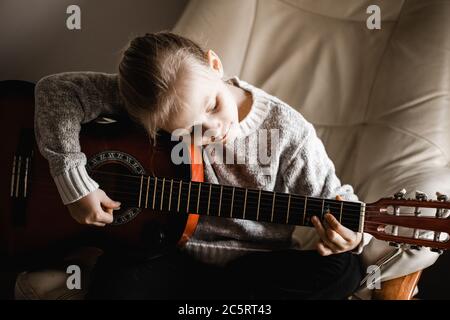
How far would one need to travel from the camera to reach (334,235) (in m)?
0.87

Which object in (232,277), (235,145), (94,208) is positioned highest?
(235,145)

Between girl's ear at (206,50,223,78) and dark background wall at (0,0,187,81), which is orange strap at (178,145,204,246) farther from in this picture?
dark background wall at (0,0,187,81)

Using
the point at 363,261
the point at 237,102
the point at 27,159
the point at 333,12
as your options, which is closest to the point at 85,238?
the point at 27,159

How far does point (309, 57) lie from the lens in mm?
1276

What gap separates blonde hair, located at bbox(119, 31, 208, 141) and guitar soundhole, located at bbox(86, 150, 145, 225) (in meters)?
0.13

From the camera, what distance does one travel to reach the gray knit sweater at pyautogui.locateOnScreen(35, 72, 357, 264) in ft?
3.09

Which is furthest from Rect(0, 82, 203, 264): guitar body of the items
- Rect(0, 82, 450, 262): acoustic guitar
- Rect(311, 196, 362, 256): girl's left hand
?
Rect(311, 196, 362, 256): girl's left hand

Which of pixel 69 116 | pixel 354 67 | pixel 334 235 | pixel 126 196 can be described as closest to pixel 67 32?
pixel 69 116

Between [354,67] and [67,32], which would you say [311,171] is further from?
[67,32]

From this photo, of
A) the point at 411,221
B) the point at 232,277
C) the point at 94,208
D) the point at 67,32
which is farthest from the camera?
the point at 67,32

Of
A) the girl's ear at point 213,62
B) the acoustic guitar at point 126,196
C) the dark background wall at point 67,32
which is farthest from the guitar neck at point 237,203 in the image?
the dark background wall at point 67,32

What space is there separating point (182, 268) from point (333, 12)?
738 mm

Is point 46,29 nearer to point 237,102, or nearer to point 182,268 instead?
point 237,102

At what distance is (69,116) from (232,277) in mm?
485
